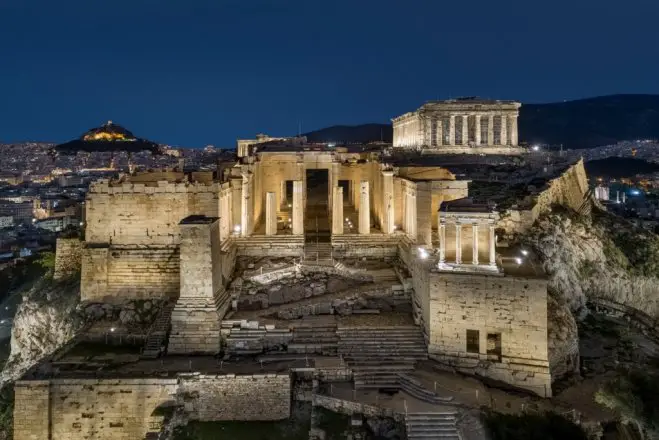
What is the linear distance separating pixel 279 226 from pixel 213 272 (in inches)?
428

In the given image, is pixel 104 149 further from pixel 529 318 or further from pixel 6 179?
pixel 529 318

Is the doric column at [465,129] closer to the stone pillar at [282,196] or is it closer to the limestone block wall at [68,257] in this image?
the stone pillar at [282,196]

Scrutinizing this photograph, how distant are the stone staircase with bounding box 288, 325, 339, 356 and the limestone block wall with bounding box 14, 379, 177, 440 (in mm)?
4547

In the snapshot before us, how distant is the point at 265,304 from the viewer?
68.7 feet

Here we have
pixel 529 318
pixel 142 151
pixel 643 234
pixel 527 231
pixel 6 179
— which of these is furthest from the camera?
pixel 142 151

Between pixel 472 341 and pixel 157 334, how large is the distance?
11.9 metres

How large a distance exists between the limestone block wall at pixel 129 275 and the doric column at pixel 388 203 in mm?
11682

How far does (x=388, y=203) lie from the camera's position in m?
28.4

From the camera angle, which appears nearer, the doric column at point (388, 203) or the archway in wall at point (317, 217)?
the doric column at point (388, 203)

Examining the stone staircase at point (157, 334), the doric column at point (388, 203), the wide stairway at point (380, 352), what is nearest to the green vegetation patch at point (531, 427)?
the wide stairway at point (380, 352)

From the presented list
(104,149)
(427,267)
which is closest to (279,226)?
(427,267)

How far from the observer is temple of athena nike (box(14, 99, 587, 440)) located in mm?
16297

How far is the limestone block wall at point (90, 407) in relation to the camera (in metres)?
16.2

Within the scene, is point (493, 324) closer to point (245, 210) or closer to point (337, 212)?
point (337, 212)
